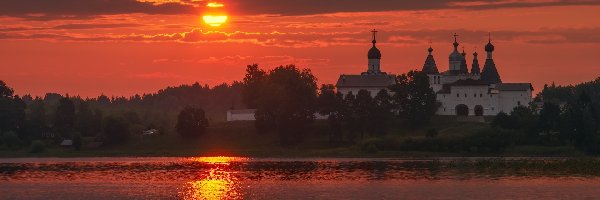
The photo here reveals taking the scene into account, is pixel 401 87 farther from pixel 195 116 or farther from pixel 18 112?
pixel 18 112

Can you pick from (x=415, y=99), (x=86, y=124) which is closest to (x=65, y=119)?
(x=86, y=124)

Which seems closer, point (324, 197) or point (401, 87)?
point (324, 197)

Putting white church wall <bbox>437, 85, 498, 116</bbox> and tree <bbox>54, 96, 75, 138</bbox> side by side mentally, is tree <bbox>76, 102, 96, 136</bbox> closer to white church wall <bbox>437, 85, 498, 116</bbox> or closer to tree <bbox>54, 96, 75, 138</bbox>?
tree <bbox>54, 96, 75, 138</bbox>

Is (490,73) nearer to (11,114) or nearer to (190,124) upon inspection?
(190,124)

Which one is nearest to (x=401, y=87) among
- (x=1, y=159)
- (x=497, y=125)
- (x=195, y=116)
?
(x=497, y=125)

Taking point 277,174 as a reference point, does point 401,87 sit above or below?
above

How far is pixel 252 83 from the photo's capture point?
167625mm

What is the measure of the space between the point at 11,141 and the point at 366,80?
152ft

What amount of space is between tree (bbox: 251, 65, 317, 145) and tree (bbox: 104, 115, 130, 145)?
15384 millimetres

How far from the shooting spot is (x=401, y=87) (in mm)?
162125

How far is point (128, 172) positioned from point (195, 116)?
47.9 m

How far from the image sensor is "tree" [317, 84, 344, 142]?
6043 inches

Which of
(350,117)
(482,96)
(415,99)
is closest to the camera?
(350,117)

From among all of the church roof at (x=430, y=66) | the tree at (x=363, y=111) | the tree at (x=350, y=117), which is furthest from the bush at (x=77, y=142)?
the church roof at (x=430, y=66)
